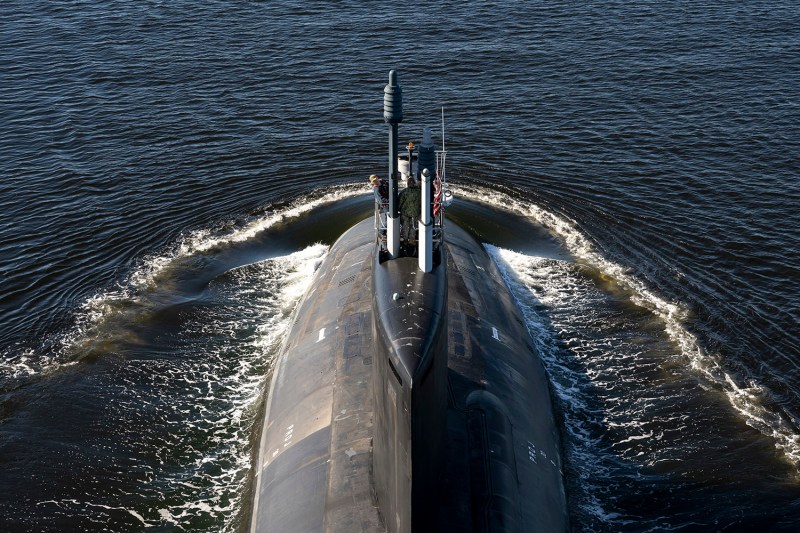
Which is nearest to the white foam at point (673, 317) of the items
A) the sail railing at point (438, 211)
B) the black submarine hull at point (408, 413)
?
the black submarine hull at point (408, 413)

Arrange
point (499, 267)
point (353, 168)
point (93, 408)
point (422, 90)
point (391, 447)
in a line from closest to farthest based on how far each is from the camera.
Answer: point (391, 447), point (93, 408), point (499, 267), point (353, 168), point (422, 90)

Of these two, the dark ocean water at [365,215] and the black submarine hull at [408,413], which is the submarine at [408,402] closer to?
the black submarine hull at [408,413]

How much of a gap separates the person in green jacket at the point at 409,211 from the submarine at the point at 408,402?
2.05ft

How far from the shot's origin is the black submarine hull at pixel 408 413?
2112 centimetres

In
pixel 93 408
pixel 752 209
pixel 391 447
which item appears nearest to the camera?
pixel 391 447

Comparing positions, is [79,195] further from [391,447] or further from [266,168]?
[391,447]

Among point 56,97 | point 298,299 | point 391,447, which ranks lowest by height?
point 391,447

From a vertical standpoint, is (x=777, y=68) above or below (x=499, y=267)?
above

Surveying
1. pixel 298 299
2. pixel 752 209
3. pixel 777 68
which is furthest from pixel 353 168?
pixel 777 68

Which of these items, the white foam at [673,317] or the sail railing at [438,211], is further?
the white foam at [673,317]

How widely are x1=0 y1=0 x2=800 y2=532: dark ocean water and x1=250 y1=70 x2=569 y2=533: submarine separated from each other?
4.10 meters

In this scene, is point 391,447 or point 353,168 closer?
point 391,447

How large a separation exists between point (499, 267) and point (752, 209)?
17458 millimetres

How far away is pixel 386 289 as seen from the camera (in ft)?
74.8
